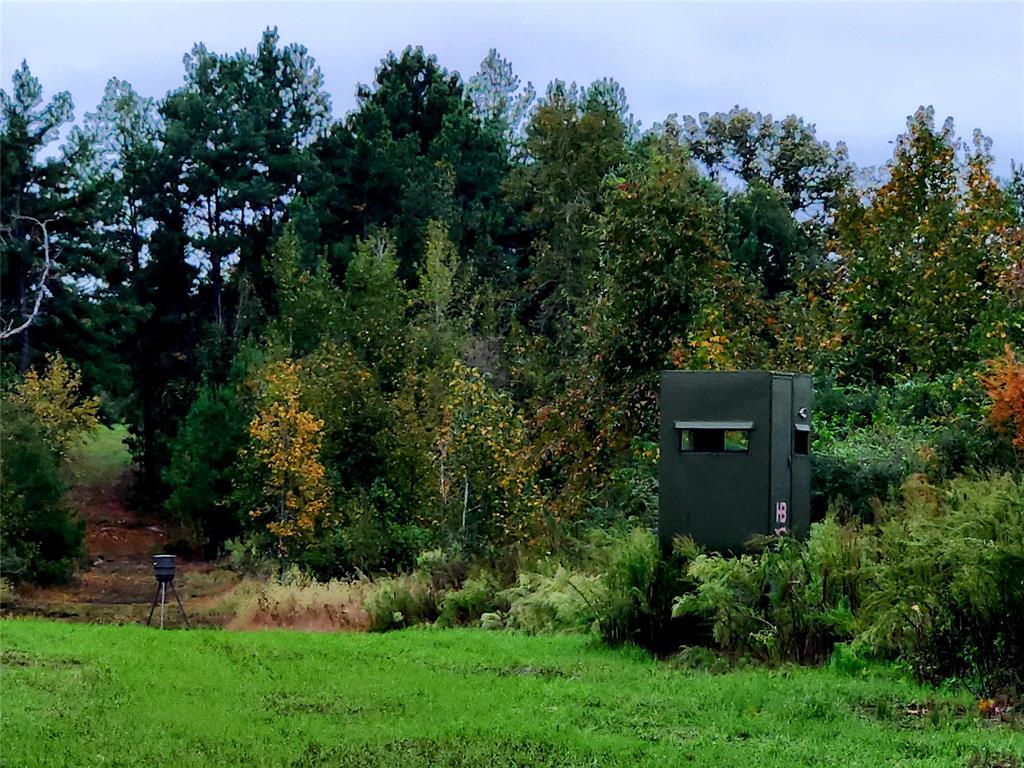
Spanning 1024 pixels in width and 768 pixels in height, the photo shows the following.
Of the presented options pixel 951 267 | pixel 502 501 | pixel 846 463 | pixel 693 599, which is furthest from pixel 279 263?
pixel 693 599

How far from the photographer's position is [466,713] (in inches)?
377

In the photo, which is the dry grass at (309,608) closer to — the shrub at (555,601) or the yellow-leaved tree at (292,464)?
the shrub at (555,601)

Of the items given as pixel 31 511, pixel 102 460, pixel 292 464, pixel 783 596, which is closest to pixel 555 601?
pixel 783 596

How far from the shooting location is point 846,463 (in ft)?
56.3

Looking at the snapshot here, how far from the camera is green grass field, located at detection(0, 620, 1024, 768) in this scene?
8.25 meters

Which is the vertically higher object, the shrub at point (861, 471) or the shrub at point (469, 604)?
the shrub at point (861, 471)

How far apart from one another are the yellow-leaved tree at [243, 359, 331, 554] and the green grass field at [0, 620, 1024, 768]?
49.9 feet

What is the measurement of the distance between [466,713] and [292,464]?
19297mm

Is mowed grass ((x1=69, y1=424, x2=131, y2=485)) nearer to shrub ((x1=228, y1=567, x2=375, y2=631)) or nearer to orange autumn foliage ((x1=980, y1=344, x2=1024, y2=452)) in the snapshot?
shrub ((x1=228, y1=567, x2=375, y2=631))

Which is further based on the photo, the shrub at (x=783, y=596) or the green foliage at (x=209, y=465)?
the green foliage at (x=209, y=465)

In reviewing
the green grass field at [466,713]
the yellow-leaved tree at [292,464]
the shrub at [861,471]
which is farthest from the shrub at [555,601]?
the yellow-leaved tree at [292,464]

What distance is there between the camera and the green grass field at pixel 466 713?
8250mm

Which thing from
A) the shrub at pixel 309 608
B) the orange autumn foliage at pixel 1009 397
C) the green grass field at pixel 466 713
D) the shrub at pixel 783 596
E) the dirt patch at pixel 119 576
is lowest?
the dirt patch at pixel 119 576

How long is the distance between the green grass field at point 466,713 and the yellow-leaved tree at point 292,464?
599 inches
